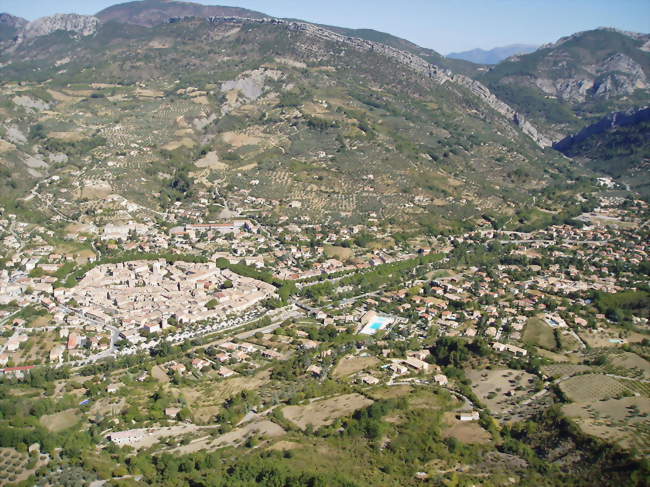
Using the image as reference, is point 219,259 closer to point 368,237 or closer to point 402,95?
point 368,237

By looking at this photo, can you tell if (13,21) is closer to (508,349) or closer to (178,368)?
(178,368)

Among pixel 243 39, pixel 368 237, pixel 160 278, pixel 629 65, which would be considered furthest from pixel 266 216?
pixel 629 65

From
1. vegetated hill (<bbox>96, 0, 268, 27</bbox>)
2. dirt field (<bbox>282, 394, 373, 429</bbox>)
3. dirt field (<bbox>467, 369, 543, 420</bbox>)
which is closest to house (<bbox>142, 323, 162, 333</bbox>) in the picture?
dirt field (<bbox>282, 394, 373, 429</bbox>)

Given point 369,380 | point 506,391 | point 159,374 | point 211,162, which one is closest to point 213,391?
point 159,374

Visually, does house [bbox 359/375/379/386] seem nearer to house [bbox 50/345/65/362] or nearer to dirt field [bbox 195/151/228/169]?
house [bbox 50/345/65/362]

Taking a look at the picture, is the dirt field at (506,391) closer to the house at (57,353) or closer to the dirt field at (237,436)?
the dirt field at (237,436)

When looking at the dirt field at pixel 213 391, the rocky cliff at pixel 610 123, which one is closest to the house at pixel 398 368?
the dirt field at pixel 213 391

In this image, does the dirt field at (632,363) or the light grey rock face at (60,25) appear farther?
the light grey rock face at (60,25)
